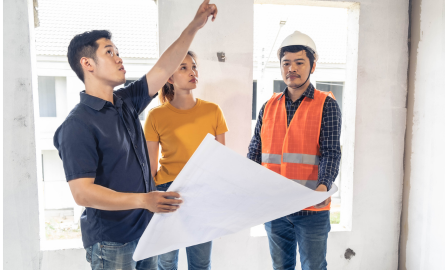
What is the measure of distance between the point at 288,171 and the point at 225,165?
790 mm

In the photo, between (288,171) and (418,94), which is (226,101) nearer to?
(288,171)

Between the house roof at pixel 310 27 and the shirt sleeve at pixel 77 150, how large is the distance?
378 inches

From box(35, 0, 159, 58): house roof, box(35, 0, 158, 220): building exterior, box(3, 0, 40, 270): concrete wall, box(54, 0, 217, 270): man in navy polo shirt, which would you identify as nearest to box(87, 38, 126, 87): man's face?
box(54, 0, 217, 270): man in navy polo shirt

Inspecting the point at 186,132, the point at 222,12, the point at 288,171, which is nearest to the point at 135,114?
the point at 186,132

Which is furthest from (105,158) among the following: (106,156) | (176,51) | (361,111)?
(361,111)

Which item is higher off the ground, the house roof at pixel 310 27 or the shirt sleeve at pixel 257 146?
the house roof at pixel 310 27

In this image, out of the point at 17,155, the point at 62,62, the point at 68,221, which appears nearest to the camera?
the point at 17,155

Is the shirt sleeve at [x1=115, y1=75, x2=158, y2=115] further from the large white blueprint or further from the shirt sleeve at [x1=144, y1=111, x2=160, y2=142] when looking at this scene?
the large white blueprint

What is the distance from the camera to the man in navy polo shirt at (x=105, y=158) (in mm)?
974

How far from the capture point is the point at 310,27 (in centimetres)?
1192

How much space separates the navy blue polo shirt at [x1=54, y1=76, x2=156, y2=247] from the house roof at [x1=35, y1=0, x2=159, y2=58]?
7854 millimetres

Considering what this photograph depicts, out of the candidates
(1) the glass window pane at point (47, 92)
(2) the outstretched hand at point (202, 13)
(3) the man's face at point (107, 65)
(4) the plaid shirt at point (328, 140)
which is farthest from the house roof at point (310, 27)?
(3) the man's face at point (107, 65)

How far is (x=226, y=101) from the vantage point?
219 cm

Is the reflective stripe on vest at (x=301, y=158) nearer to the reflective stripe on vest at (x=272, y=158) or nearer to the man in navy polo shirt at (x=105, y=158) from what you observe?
the reflective stripe on vest at (x=272, y=158)
